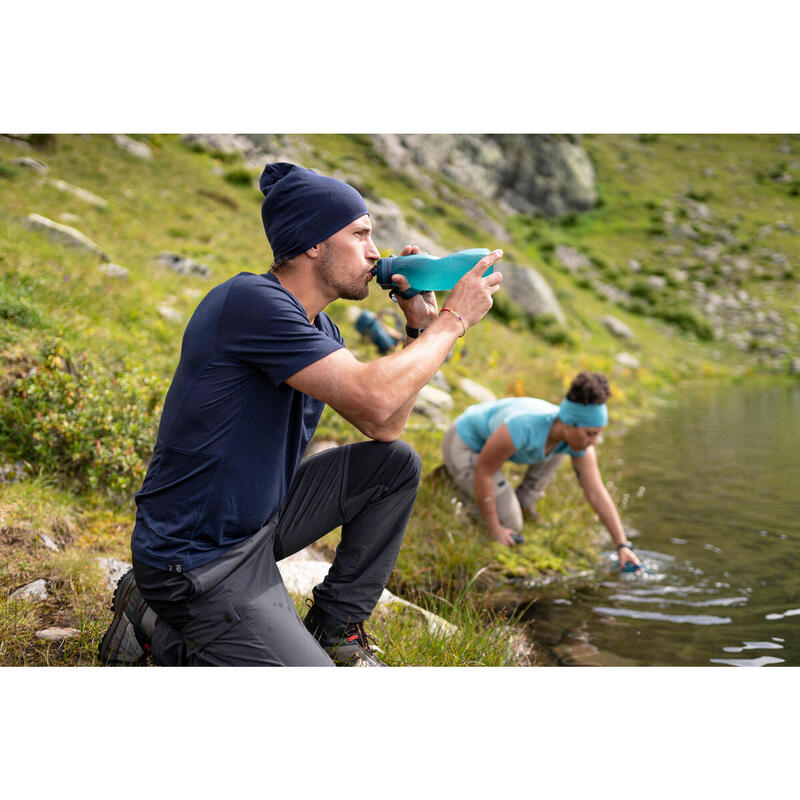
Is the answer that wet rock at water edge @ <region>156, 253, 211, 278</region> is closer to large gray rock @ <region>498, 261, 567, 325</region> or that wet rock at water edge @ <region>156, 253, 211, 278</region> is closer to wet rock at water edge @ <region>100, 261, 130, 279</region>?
wet rock at water edge @ <region>100, 261, 130, 279</region>

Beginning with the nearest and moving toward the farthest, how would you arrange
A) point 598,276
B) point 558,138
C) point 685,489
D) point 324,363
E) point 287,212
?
point 324,363 < point 287,212 < point 685,489 < point 598,276 < point 558,138

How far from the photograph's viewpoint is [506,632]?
3.50 meters

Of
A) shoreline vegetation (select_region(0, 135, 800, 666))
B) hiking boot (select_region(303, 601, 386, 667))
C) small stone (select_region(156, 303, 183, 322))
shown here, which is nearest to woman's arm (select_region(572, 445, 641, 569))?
shoreline vegetation (select_region(0, 135, 800, 666))

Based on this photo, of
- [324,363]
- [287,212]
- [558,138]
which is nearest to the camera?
[324,363]

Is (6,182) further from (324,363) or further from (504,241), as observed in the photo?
(504,241)

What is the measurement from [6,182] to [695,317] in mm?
21488

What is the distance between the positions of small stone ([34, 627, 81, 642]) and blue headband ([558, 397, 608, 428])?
3.45 m

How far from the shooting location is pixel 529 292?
689 inches

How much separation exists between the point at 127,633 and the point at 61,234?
22.0 ft

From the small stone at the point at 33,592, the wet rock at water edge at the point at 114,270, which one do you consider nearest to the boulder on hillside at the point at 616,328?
the wet rock at water edge at the point at 114,270

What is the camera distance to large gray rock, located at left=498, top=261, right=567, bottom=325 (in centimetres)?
1734

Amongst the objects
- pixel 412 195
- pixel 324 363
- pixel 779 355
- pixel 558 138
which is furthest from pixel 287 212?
pixel 558 138

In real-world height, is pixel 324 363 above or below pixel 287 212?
below

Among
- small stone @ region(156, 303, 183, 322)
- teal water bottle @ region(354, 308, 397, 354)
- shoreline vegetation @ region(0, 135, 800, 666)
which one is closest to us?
shoreline vegetation @ region(0, 135, 800, 666)
